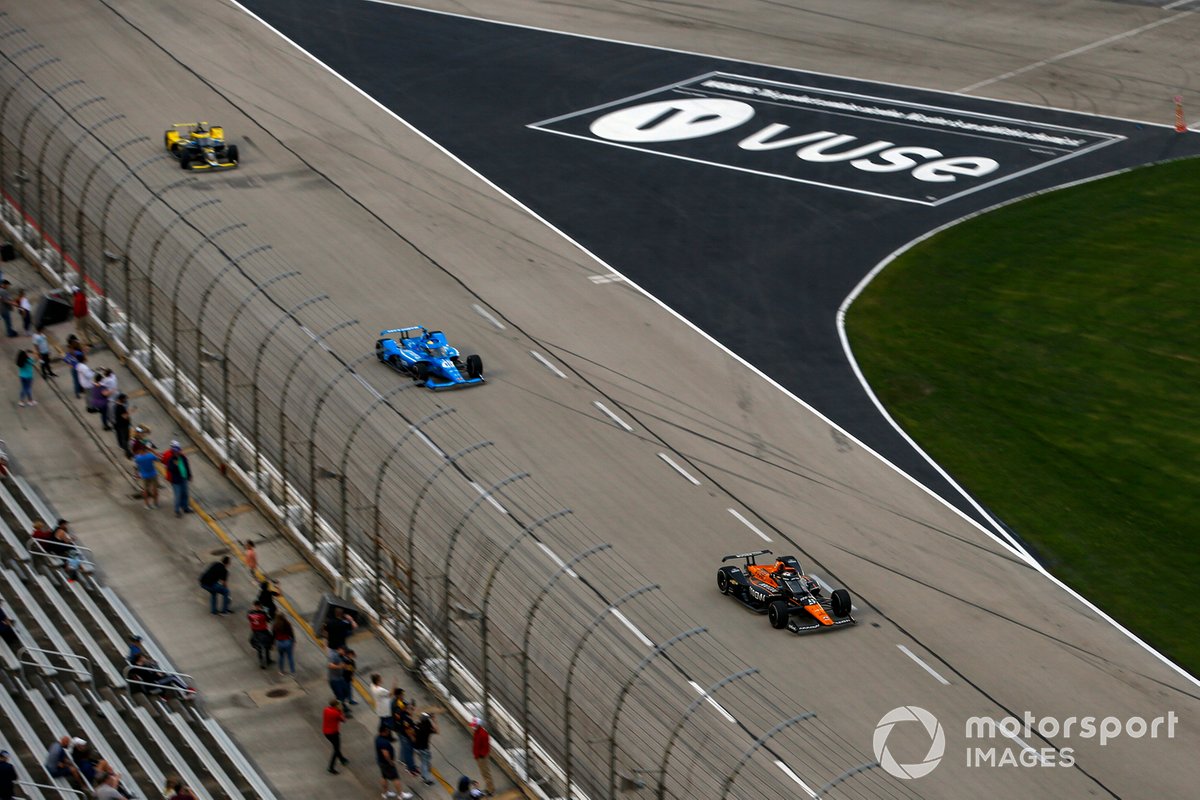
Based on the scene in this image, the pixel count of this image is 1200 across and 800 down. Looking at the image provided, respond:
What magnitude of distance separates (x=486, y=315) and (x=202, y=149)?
1134 centimetres

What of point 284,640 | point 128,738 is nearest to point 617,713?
point 128,738

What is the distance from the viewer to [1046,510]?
3316 centimetres

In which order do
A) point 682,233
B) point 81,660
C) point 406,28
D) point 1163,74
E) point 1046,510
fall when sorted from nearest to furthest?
point 81,660 → point 1046,510 → point 682,233 → point 1163,74 → point 406,28

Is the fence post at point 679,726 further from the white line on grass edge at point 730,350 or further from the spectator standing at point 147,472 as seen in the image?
the spectator standing at point 147,472

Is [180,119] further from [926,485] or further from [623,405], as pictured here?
[926,485]

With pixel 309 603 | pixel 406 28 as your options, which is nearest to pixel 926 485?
pixel 309 603

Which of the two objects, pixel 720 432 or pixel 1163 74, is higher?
pixel 1163 74

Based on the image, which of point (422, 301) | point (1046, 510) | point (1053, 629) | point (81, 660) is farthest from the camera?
point (422, 301)

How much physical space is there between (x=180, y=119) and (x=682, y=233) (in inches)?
590

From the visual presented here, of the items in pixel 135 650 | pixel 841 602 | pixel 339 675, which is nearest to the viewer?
pixel 135 650

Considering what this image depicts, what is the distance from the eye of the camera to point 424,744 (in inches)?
1003

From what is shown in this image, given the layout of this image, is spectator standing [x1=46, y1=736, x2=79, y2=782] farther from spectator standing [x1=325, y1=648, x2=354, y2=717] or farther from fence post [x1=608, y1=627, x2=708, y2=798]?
fence post [x1=608, y1=627, x2=708, y2=798]

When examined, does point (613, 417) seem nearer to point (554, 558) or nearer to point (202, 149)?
point (554, 558)

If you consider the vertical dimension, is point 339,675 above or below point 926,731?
below
